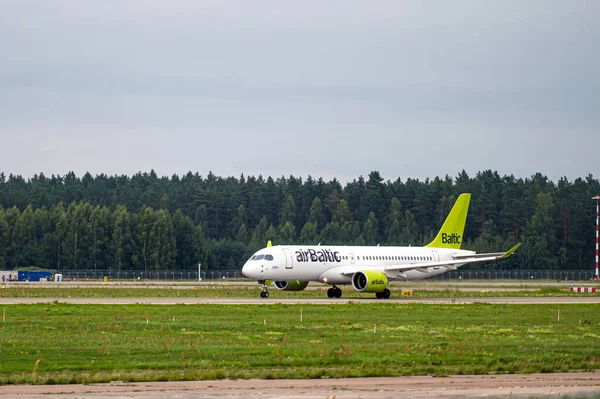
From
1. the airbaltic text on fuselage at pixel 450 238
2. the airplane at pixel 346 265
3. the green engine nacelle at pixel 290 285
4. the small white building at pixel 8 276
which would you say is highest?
the airbaltic text on fuselage at pixel 450 238

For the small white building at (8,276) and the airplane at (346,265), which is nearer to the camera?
the airplane at (346,265)

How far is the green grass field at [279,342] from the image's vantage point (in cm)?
2727

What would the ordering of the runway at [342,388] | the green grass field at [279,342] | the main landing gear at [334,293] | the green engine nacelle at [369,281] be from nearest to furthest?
the runway at [342,388] < the green grass field at [279,342] < the green engine nacelle at [369,281] < the main landing gear at [334,293]

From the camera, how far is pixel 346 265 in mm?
70125

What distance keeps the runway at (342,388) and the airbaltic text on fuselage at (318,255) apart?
41.2 metres

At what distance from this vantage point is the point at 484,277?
392 ft

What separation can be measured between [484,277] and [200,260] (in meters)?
57.2

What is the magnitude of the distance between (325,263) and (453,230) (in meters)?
17.7

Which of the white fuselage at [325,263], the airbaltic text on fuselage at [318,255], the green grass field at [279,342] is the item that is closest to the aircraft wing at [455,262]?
the white fuselage at [325,263]

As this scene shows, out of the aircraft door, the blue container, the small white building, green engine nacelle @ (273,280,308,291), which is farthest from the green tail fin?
the blue container

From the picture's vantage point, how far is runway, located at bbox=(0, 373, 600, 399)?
73.2 feet

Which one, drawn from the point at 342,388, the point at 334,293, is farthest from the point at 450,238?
the point at 342,388

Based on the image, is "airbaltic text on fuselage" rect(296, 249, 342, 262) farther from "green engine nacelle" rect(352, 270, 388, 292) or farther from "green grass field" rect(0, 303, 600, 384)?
"green grass field" rect(0, 303, 600, 384)

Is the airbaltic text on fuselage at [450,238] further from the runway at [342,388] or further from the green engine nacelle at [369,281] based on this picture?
the runway at [342,388]
